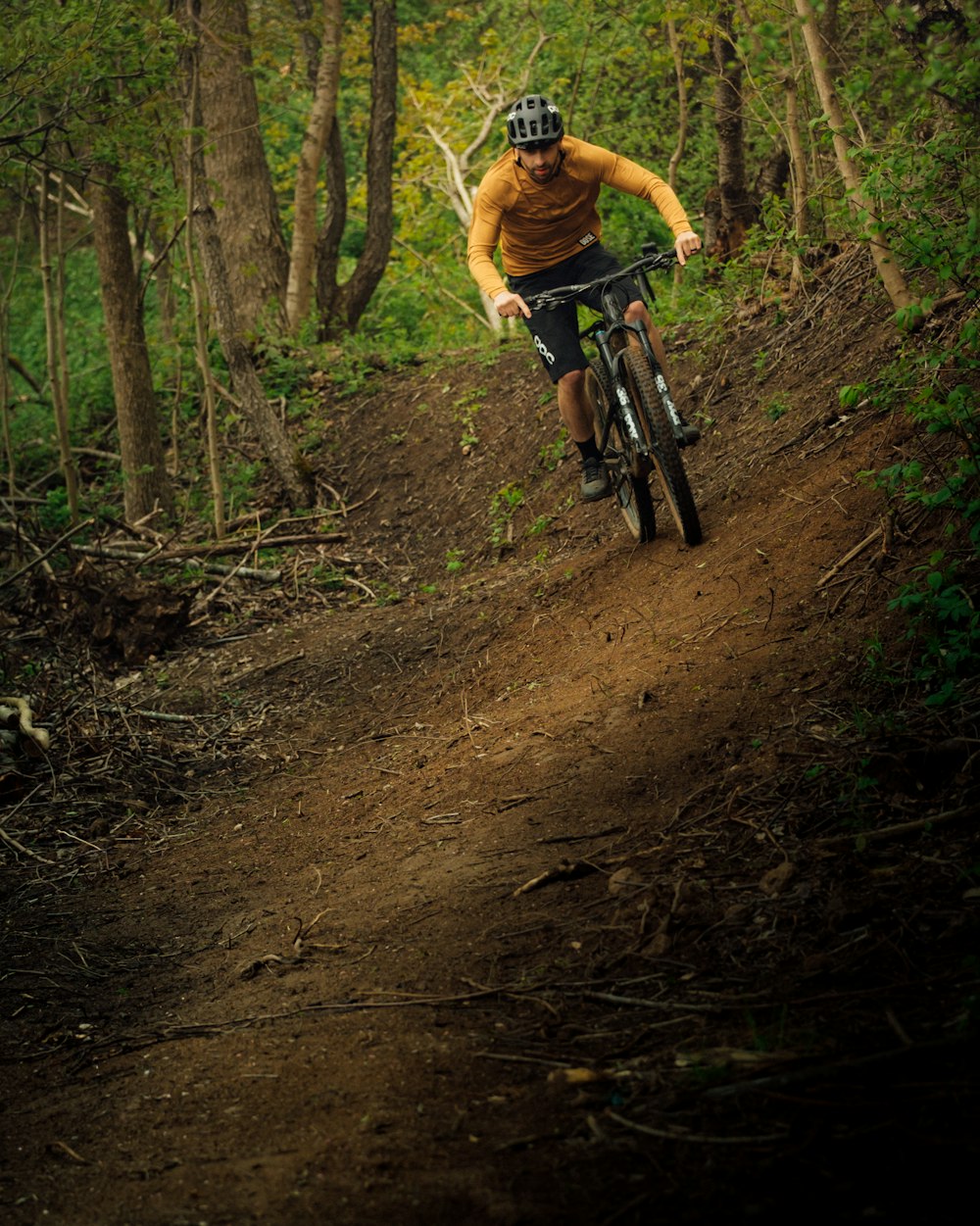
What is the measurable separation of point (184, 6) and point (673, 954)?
11.3 metres

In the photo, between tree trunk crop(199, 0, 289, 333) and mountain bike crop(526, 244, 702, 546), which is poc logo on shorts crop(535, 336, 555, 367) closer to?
mountain bike crop(526, 244, 702, 546)

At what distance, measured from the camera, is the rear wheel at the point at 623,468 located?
262 inches

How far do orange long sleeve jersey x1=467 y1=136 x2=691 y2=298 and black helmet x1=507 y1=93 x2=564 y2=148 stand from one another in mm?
214

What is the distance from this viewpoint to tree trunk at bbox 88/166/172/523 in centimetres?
1267

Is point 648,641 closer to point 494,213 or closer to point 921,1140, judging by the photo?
point 494,213

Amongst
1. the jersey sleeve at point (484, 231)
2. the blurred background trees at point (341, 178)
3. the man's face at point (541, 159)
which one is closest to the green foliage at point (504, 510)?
the blurred background trees at point (341, 178)

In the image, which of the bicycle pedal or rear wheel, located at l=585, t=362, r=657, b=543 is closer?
Answer: the bicycle pedal

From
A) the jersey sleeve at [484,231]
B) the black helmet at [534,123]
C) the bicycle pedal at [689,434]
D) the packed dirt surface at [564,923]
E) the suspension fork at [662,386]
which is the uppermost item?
the black helmet at [534,123]

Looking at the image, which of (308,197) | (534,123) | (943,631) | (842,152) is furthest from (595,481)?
(308,197)

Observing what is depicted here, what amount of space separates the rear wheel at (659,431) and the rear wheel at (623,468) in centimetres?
27

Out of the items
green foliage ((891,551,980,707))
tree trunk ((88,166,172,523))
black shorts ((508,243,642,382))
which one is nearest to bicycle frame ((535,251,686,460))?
black shorts ((508,243,642,382))

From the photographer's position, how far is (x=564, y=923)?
12.0ft

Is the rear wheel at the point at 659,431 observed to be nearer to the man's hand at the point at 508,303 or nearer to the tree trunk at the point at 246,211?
the man's hand at the point at 508,303

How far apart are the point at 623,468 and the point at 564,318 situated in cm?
98
